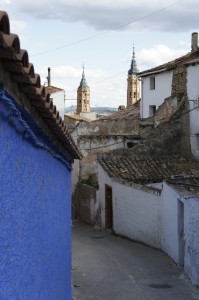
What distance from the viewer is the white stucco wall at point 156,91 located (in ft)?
120

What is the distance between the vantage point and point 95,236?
26141 millimetres

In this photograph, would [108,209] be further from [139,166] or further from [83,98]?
[83,98]

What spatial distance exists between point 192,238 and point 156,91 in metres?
24.4

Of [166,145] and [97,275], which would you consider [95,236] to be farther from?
[97,275]

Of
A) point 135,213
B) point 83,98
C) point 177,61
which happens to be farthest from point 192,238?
point 83,98

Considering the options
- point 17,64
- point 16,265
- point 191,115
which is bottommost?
point 16,265

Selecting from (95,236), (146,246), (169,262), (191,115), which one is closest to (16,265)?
(169,262)

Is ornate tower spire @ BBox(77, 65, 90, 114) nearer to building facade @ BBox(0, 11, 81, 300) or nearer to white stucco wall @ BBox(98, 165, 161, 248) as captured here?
white stucco wall @ BBox(98, 165, 161, 248)

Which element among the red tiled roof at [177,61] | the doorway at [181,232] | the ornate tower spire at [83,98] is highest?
the ornate tower spire at [83,98]

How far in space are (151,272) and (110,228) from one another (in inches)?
427

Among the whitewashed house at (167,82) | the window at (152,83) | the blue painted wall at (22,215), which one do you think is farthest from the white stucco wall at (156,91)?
the blue painted wall at (22,215)

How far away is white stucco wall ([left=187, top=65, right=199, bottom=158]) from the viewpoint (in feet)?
97.9

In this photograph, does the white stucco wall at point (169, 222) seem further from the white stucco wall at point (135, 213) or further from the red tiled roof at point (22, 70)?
A: the red tiled roof at point (22, 70)

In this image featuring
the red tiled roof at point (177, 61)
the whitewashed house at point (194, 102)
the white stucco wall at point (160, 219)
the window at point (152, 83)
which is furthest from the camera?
the window at point (152, 83)
